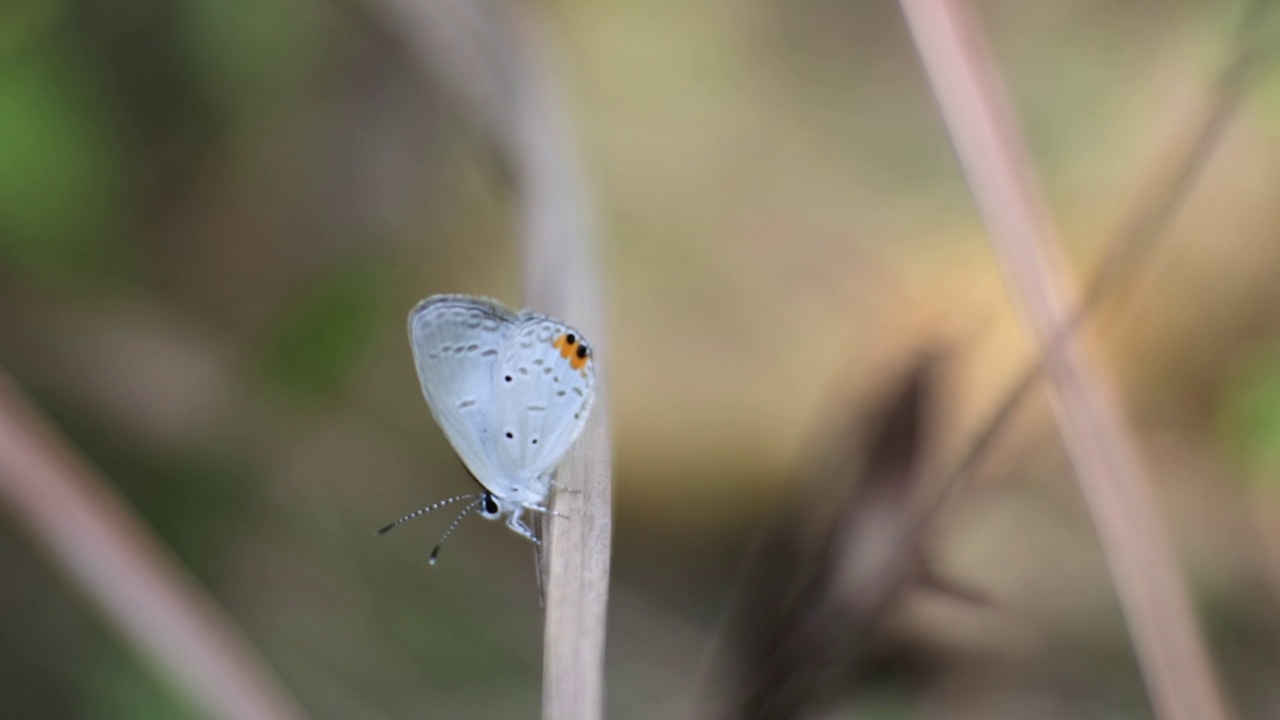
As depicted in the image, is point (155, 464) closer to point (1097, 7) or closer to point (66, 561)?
point (66, 561)

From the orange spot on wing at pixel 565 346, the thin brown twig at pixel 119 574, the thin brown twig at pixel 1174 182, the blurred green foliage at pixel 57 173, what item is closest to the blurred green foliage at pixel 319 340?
the blurred green foliage at pixel 57 173

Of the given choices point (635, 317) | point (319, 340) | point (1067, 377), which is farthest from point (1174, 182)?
point (319, 340)

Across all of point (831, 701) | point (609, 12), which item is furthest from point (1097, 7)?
point (831, 701)

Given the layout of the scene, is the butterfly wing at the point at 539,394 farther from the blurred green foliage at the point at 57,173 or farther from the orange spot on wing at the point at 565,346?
the blurred green foliage at the point at 57,173

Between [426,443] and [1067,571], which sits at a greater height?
[426,443]

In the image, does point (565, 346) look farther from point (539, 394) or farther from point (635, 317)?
point (635, 317)

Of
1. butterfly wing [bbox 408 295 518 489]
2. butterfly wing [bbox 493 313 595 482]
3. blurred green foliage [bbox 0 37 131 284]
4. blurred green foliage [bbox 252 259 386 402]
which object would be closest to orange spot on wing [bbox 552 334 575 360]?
butterfly wing [bbox 493 313 595 482]
